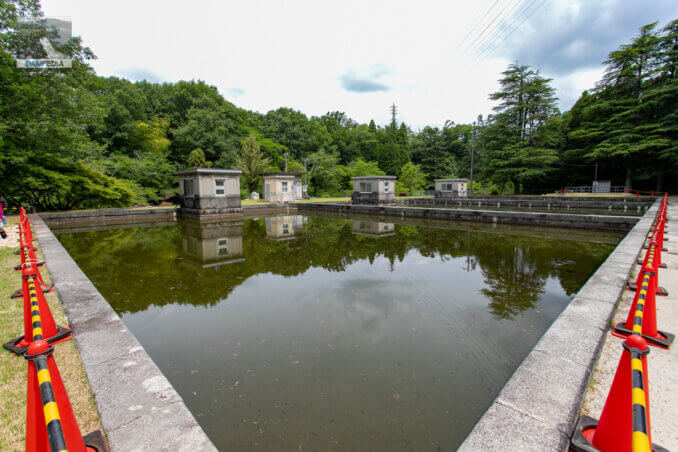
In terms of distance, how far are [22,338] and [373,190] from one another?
20295mm

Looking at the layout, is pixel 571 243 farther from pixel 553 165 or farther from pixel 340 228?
pixel 553 165

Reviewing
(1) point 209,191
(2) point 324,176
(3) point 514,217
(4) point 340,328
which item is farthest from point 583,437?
(2) point 324,176

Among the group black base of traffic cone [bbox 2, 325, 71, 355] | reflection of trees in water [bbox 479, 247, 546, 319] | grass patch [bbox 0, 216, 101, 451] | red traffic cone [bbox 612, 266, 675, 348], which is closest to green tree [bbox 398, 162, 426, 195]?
reflection of trees in water [bbox 479, 247, 546, 319]

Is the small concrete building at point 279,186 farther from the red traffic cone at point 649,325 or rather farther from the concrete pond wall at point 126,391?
the red traffic cone at point 649,325

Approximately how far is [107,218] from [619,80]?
38.9 metres

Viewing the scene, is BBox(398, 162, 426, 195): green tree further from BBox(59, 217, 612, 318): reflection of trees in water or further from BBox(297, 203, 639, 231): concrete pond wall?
BBox(59, 217, 612, 318): reflection of trees in water

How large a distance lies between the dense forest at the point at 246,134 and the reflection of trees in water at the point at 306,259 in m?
5.47

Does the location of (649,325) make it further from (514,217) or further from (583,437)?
(514,217)

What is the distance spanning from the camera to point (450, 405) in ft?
8.14

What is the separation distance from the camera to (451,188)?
2773 centimetres

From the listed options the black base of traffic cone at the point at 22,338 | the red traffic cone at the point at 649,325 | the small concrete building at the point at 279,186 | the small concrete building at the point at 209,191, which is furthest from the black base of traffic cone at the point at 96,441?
the small concrete building at the point at 279,186

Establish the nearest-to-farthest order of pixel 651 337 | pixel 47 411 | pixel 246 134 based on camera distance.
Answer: pixel 47 411, pixel 651 337, pixel 246 134

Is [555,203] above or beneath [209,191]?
beneath

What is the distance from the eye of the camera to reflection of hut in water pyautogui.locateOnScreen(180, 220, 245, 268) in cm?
752
